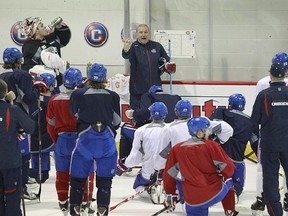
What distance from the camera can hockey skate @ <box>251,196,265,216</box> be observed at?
6324mm

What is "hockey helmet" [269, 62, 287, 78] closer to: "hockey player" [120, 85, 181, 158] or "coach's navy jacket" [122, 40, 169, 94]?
"hockey player" [120, 85, 181, 158]

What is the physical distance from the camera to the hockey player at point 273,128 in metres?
5.82

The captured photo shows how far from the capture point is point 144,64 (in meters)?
8.64

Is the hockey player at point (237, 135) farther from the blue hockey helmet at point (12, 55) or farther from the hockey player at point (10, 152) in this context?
the hockey player at point (10, 152)

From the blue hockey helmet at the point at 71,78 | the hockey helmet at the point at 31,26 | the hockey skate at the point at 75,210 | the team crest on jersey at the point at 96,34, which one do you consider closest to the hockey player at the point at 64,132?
the blue hockey helmet at the point at 71,78

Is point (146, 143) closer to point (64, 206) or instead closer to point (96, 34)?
point (64, 206)

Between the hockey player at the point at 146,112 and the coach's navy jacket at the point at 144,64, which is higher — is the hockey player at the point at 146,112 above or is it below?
below

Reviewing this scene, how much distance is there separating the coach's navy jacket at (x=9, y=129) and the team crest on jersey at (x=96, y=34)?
5285 mm

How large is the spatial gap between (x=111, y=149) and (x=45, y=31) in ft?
10.5

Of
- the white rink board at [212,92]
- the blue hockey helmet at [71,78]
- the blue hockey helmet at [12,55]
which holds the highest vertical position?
the blue hockey helmet at [12,55]

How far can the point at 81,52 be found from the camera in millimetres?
10578

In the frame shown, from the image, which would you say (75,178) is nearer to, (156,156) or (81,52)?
(156,156)

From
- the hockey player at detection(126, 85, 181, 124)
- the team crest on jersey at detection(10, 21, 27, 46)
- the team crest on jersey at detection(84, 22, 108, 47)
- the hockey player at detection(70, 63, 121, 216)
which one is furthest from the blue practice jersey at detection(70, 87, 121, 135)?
the team crest on jersey at detection(10, 21, 27, 46)

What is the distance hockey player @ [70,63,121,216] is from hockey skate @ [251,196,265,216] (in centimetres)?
123
